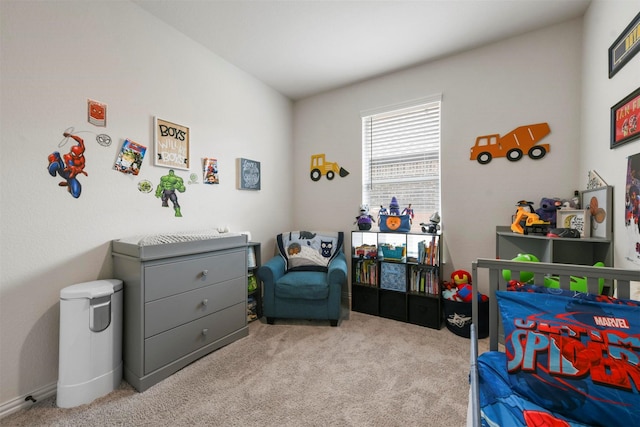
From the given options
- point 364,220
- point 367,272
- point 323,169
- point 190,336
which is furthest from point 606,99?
point 190,336

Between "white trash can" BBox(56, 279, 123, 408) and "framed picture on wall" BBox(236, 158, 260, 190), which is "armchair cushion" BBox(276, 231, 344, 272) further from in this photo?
"white trash can" BBox(56, 279, 123, 408)

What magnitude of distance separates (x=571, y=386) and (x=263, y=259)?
283 cm

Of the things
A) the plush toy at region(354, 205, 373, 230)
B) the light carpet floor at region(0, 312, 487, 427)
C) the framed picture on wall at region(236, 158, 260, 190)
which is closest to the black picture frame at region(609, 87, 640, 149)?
the light carpet floor at region(0, 312, 487, 427)

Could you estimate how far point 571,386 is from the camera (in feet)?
2.91

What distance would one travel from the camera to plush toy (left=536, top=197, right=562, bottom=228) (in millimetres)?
2091

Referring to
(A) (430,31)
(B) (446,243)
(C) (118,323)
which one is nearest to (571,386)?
(B) (446,243)

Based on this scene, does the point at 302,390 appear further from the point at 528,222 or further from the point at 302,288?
the point at 528,222

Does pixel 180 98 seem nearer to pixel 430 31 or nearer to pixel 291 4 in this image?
pixel 291 4

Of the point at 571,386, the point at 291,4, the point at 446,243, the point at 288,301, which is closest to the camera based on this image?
the point at 571,386

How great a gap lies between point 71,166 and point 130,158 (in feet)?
1.18

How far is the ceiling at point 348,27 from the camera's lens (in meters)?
2.01

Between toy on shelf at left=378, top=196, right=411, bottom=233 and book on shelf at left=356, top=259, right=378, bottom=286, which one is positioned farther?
book on shelf at left=356, top=259, right=378, bottom=286

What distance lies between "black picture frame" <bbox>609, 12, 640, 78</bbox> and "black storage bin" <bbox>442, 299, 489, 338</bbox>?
1900 mm

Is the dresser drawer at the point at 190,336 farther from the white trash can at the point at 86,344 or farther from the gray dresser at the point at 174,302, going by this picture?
the white trash can at the point at 86,344
